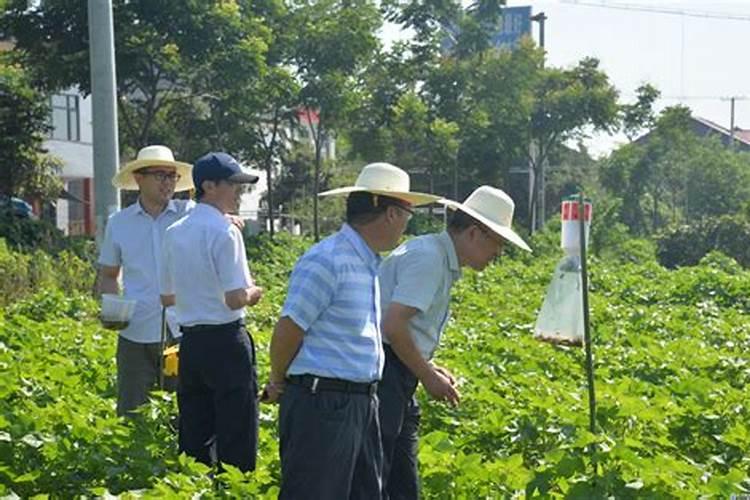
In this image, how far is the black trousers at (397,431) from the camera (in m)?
4.67

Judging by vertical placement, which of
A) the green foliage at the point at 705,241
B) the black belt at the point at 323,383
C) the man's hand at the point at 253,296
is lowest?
the green foliage at the point at 705,241

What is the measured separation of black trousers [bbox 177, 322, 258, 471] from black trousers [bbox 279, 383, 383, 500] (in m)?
0.99

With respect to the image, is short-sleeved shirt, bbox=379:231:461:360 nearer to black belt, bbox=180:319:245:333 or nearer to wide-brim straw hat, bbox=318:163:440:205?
wide-brim straw hat, bbox=318:163:440:205

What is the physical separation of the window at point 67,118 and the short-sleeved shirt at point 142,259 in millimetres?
32259

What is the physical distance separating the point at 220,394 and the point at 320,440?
1.20 meters

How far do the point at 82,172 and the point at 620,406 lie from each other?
35.2 meters

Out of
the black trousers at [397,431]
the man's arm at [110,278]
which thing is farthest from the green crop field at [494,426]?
the man's arm at [110,278]

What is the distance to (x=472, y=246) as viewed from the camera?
475cm

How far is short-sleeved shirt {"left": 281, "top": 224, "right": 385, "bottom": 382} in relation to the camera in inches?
158

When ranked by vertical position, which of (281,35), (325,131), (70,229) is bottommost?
(70,229)

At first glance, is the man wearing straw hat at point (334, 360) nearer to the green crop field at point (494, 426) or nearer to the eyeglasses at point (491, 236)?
the green crop field at point (494, 426)

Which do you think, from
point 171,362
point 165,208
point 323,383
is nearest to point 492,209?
point 323,383

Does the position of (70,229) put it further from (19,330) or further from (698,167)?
(19,330)

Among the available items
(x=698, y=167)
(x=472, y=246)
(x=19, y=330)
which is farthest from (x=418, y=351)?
(x=698, y=167)
